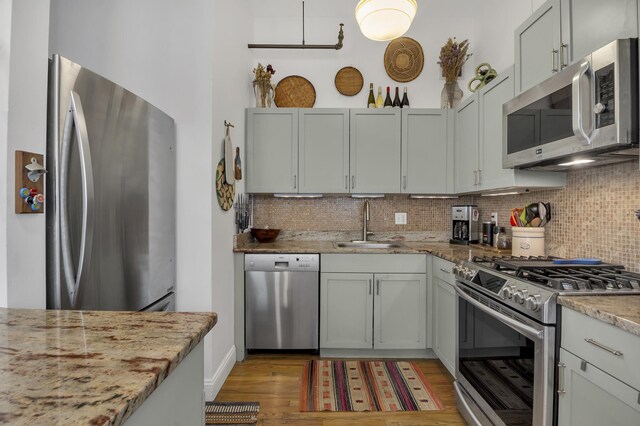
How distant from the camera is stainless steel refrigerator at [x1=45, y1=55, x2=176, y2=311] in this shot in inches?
51.2

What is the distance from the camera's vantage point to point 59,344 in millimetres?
725

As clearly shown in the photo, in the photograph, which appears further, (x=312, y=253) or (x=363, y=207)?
(x=363, y=207)

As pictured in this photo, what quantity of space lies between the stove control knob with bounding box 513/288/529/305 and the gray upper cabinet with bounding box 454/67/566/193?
35.9 inches

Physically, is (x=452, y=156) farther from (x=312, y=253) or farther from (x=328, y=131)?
(x=312, y=253)

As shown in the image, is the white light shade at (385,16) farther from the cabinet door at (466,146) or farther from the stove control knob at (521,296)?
the stove control knob at (521,296)

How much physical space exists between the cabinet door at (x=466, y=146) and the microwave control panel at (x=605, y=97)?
1.30 m

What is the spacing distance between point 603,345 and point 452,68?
2770 mm

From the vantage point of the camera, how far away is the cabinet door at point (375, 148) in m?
3.19

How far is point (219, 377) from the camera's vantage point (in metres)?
2.38

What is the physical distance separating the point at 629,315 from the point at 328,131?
2.51 meters

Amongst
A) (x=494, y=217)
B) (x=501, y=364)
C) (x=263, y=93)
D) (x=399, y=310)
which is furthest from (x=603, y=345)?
(x=263, y=93)

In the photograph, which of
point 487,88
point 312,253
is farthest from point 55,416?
point 487,88

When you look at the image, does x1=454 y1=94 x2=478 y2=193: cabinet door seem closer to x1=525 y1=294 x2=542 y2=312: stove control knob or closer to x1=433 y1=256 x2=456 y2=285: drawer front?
x1=433 y1=256 x2=456 y2=285: drawer front

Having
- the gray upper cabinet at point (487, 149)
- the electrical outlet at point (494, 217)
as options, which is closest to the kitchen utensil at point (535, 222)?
the gray upper cabinet at point (487, 149)
